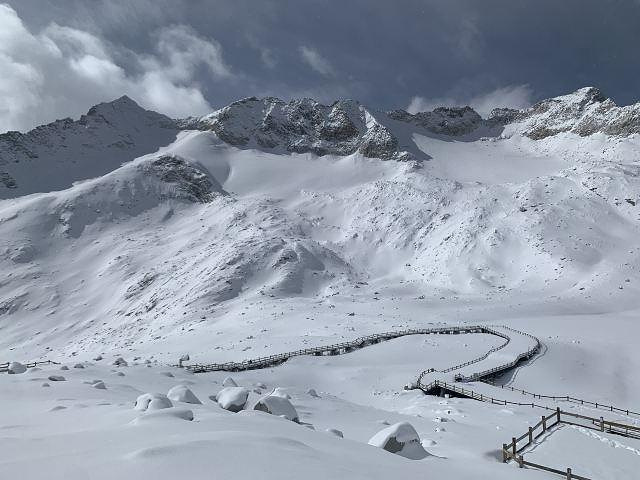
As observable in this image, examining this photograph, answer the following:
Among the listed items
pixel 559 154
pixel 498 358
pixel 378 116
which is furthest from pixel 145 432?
pixel 378 116

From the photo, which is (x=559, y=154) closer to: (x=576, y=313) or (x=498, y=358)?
(x=576, y=313)

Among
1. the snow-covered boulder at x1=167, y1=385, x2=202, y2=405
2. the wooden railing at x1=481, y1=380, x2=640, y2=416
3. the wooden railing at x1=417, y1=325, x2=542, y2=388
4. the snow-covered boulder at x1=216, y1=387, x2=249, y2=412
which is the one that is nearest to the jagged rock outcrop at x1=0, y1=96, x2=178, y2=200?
the wooden railing at x1=417, y1=325, x2=542, y2=388

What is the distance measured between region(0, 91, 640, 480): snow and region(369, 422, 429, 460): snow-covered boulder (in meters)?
0.09

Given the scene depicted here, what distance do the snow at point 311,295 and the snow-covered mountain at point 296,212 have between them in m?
0.62

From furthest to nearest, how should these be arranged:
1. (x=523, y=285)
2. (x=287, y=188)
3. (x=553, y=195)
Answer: (x=287, y=188), (x=553, y=195), (x=523, y=285)

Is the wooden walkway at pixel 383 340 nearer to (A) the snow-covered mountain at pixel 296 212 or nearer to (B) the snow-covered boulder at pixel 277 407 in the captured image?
(A) the snow-covered mountain at pixel 296 212

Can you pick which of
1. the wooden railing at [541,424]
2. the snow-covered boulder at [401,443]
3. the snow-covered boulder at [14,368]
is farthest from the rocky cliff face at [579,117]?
the snow-covered boulder at [14,368]

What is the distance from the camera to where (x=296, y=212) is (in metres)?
119

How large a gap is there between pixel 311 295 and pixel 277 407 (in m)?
62.8

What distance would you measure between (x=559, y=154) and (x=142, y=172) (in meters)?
129

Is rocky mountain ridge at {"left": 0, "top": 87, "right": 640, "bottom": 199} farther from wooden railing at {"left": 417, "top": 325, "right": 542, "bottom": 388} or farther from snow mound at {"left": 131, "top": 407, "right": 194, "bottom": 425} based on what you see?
snow mound at {"left": 131, "top": 407, "right": 194, "bottom": 425}

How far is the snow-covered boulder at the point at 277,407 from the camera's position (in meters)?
14.7

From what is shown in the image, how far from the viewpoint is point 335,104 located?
193 meters

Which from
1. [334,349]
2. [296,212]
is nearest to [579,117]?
[296,212]
